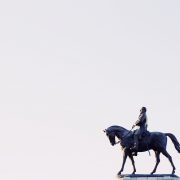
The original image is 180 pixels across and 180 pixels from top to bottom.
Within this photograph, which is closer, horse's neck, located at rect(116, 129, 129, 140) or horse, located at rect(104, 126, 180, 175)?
horse, located at rect(104, 126, 180, 175)

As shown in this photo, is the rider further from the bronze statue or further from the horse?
the horse

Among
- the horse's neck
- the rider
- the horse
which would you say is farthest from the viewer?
the horse's neck

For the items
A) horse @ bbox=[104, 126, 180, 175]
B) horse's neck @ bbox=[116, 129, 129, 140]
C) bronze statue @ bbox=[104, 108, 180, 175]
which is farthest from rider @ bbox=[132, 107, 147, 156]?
horse's neck @ bbox=[116, 129, 129, 140]

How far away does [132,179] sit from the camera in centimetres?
13588

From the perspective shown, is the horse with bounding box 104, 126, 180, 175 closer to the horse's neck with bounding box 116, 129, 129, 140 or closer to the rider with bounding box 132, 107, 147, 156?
the horse's neck with bounding box 116, 129, 129, 140

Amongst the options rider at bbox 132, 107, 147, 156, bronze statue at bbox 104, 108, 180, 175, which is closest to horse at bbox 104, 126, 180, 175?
bronze statue at bbox 104, 108, 180, 175

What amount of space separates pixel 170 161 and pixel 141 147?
168 centimetres

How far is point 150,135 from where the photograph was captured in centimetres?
13638

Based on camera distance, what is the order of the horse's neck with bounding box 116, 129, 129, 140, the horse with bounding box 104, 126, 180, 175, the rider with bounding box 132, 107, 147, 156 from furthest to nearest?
the horse's neck with bounding box 116, 129, 129, 140 < the horse with bounding box 104, 126, 180, 175 < the rider with bounding box 132, 107, 147, 156

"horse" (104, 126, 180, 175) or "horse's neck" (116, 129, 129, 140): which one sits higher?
"horse's neck" (116, 129, 129, 140)

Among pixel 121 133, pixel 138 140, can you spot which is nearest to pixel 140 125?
pixel 138 140

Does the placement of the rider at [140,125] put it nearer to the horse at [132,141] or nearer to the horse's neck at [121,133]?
the horse at [132,141]

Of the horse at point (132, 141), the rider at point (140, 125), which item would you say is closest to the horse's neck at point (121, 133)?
the horse at point (132, 141)

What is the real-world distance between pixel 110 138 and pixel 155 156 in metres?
2.61
